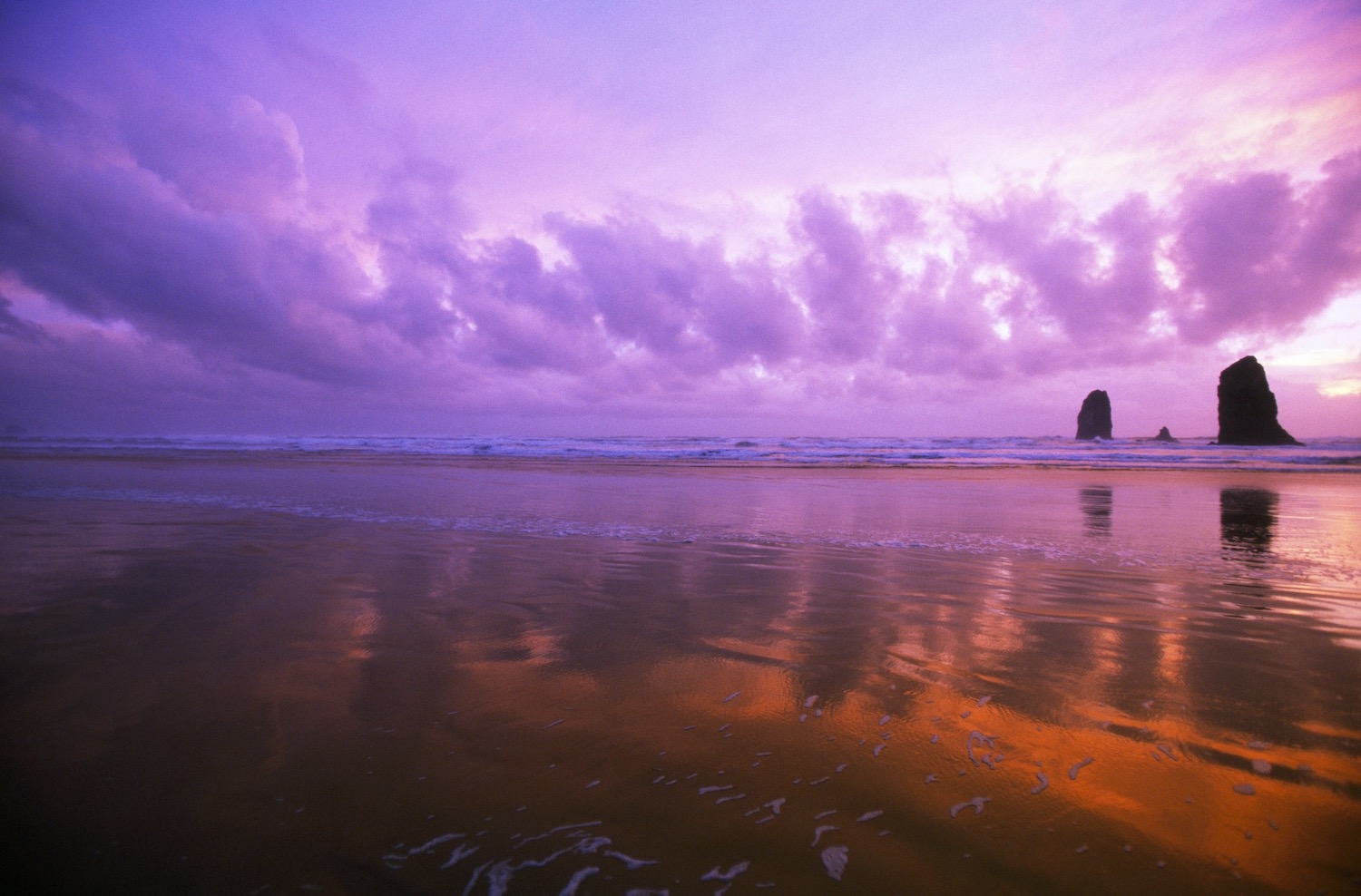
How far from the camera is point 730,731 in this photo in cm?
263

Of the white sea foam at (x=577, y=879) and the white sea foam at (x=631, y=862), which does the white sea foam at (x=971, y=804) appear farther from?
the white sea foam at (x=577, y=879)

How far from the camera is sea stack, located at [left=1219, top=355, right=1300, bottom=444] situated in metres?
48.5

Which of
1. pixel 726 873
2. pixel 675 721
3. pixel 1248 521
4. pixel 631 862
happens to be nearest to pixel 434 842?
pixel 631 862

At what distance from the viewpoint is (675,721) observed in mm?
2732

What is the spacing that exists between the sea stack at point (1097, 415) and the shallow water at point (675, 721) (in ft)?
275

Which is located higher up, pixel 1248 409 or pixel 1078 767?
pixel 1248 409

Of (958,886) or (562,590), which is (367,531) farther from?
(958,886)

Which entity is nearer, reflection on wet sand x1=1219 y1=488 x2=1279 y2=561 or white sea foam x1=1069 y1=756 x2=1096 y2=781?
white sea foam x1=1069 y1=756 x2=1096 y2=781

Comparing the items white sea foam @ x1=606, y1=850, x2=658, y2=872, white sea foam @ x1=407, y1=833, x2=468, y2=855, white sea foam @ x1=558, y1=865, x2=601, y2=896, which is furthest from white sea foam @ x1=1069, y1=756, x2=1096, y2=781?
white sea foam @ x1=407, y1=833, x2=468, y2=855

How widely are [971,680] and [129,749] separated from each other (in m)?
3.96

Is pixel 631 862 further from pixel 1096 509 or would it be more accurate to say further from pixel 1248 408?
pixel 1248 408

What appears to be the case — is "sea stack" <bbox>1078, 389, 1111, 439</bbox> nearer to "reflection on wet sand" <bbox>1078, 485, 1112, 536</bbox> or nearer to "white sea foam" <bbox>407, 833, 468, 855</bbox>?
"reflection on wet sand" <bbox>1078, 485, 1112, 536</bbox>

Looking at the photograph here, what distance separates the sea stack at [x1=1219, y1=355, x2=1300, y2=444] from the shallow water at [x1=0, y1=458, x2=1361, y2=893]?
5913 cm

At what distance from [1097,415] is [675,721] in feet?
298
